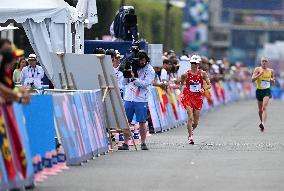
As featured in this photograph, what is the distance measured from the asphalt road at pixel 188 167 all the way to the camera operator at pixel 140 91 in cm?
56

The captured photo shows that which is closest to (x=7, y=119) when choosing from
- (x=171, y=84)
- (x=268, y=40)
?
(x=171, y=84)

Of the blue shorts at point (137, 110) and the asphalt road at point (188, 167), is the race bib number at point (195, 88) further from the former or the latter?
the blue shorts at point (137, 110)

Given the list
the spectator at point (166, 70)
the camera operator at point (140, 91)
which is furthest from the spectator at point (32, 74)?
the camera operator at point (140, 91)

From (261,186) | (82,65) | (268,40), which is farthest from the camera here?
(268,40)

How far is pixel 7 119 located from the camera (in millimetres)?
15750

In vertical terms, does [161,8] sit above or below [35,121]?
below

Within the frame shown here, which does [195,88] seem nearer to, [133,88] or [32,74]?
[133,88]

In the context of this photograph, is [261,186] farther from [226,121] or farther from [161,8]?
[161,8]

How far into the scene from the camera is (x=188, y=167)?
20062 mm

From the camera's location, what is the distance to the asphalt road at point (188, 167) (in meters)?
17.1

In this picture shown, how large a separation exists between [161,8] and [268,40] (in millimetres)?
55479

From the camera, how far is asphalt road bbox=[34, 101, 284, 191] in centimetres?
1706

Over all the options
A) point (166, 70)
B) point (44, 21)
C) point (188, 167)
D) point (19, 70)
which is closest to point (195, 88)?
point (44, 21)

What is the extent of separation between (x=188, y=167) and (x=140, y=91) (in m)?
4.57
